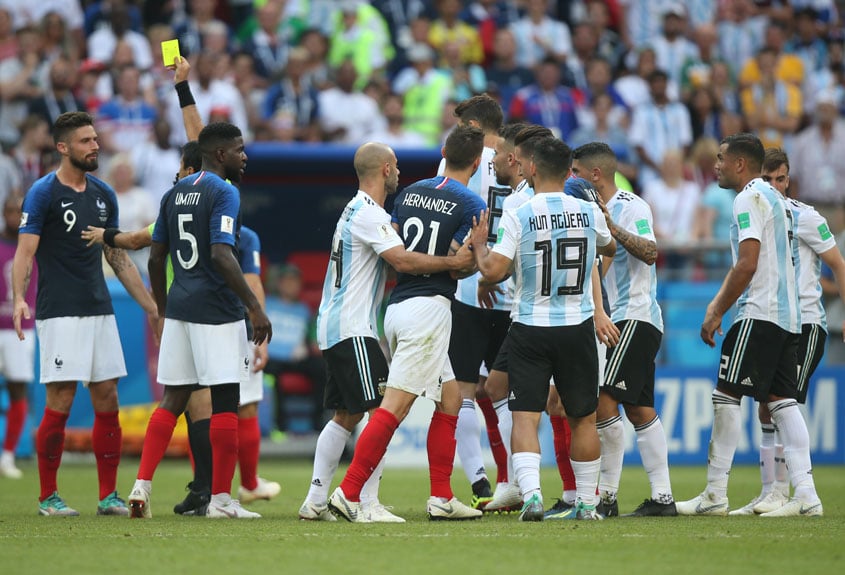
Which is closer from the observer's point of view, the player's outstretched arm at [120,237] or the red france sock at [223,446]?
the red france sock at [223,446]

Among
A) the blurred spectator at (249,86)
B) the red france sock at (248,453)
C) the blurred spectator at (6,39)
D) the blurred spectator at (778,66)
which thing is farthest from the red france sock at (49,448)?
the blurred spectator at (778,66)

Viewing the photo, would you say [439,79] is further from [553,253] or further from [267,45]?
[553,253]

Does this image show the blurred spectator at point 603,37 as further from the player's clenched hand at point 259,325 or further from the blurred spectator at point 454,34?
the player's clenched hand at point 259,325

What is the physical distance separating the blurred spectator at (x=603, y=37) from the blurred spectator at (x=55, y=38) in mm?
8323

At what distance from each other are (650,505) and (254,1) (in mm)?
14190

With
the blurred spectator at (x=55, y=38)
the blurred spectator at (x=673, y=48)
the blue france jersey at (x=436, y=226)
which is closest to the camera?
the blue france jersey at (x=436, y=226)

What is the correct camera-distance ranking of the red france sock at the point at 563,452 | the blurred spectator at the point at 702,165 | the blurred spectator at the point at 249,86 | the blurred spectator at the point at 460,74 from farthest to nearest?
the blurred spectator at the point at 460,74 < the blurred spectator at the point at 249,86 < the blurred spectator at the point at 702,165 < the red france sock at the point at 563,452

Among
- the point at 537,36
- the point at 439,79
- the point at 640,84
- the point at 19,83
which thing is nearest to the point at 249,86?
the point at 439,79

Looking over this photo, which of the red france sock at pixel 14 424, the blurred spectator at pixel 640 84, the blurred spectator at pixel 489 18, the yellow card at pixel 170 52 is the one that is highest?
the blurred spectator at pixel 489 18

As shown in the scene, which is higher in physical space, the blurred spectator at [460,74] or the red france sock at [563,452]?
the blurred spectator at [460,74]

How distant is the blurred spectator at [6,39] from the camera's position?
61.0 ft

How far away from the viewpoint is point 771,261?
9.36 m

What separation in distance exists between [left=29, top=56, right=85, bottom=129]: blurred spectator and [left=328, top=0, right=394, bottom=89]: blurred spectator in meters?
4.19

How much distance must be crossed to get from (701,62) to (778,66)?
1248 mm
